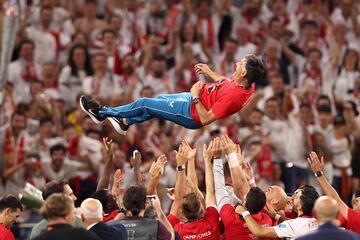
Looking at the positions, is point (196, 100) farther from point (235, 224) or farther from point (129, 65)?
point (129, 65)

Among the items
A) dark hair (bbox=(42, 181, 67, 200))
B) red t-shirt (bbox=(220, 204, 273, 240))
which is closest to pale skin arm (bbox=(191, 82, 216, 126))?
red t-shirt (bbox=(220, 204, 273, 240))

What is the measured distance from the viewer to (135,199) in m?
10.8

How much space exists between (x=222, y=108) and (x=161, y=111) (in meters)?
0.78

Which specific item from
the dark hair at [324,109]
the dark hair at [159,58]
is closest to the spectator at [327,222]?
the dark hair at [324,109]

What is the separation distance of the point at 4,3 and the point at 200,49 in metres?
3.74

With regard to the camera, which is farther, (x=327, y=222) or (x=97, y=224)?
(x=97, y=224)

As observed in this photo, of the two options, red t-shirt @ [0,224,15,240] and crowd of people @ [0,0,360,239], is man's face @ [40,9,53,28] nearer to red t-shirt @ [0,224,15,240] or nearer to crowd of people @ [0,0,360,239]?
crowd of people @ [0,0,360,239]

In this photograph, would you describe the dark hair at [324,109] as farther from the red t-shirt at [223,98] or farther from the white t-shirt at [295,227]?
the white t-shirt at [295,227]

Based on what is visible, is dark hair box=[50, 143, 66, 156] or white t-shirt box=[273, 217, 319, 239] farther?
dark hair box=[50, 143, 66, 156]

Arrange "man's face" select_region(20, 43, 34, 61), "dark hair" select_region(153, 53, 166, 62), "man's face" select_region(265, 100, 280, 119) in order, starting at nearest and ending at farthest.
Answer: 1. "man's face" select_region(265, 100, 280, 119)
2. "man's face" select_region(20, 43, 34, 61)
3. "dark hair" select_region(153, 53, 166, 62)

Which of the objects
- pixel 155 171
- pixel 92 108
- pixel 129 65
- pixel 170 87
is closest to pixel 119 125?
pixel 92 108

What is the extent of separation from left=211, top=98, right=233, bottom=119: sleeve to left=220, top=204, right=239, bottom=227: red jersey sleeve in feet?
4.41

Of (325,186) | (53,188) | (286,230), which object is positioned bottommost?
(286,230)

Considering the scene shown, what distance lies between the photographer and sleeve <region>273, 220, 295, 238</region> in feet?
36.4
